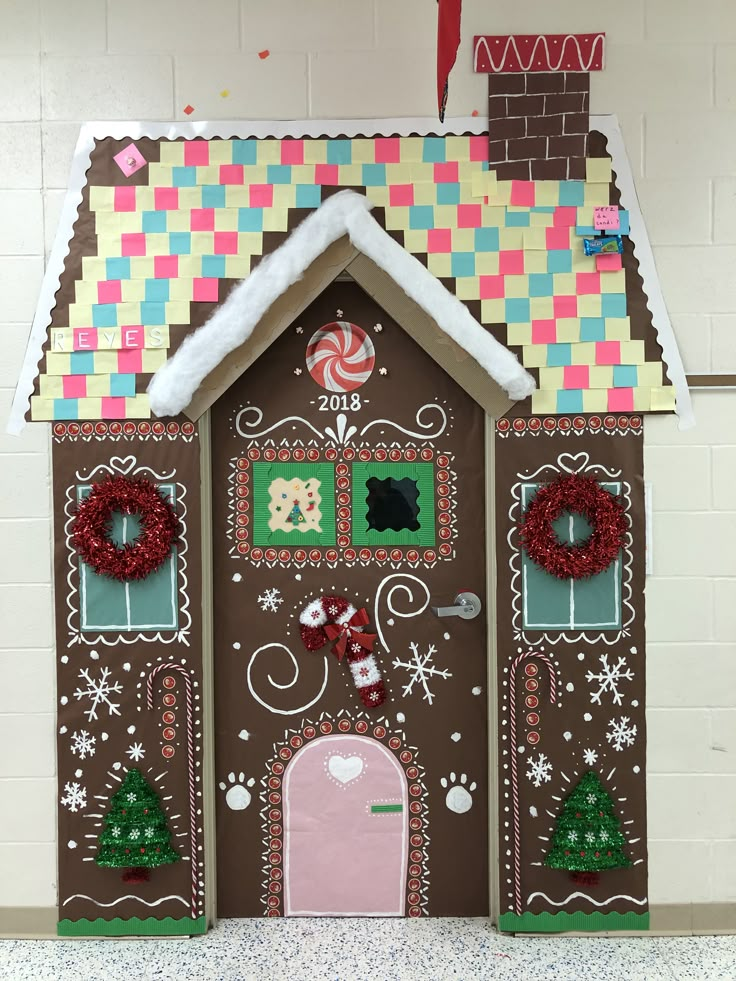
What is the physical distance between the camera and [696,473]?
226cm

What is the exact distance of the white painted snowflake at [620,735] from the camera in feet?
7.42

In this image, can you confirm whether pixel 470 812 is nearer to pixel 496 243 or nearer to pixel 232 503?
pixel 232 503

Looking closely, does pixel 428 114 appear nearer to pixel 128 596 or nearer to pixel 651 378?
pixel 651 378

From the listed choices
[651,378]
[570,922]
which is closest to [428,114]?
[651,378]

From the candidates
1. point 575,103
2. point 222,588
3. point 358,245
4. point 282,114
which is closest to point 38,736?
point 222,588

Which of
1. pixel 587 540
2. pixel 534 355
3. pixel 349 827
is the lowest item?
pixel 349 827

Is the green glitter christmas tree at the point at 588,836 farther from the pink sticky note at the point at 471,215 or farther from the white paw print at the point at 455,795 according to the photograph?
the pink sticky note at the point at 471,215

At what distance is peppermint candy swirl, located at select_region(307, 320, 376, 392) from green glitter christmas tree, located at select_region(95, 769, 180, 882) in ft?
4.36

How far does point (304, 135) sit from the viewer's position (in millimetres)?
2209

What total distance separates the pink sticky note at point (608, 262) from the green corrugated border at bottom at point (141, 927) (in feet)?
7.43

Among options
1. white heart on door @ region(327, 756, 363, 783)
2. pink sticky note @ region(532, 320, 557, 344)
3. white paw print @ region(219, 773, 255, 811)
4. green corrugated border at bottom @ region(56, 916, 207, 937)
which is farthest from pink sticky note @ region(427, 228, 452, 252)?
green corrugated border at bottom @ region(56, 916, 207, 937)

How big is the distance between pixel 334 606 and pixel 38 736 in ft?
3.19

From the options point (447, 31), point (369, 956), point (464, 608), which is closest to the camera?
point (447, 31)

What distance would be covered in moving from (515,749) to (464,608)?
0.44m
